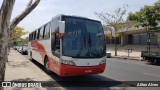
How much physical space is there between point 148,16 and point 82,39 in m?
18.2

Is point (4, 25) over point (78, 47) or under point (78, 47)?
over

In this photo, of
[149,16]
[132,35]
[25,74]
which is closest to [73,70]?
[25,74]

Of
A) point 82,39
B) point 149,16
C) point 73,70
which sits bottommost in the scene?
point 73,70

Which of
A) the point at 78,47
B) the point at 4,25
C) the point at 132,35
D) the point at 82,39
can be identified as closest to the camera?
the point at 4,25

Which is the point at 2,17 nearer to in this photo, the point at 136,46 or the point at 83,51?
the point at 83,51

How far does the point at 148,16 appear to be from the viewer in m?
27.2

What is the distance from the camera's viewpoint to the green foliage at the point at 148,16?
2640 centimetres

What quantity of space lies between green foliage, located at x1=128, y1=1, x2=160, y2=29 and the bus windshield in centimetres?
1686

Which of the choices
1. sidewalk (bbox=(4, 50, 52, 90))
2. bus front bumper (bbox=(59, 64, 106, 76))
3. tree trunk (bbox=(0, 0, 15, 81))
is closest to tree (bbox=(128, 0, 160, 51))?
sidewalk (bbox=(4, 50, 52, 90))

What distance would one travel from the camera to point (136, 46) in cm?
4312

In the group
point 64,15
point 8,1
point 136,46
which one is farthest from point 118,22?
point 8,1

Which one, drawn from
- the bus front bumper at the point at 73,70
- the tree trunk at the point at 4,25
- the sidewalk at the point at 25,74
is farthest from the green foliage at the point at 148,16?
the tree trunk at the point at 4,25

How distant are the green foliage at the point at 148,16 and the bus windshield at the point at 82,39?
1686 cm

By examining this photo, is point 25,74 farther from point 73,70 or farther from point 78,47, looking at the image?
point 78,47
